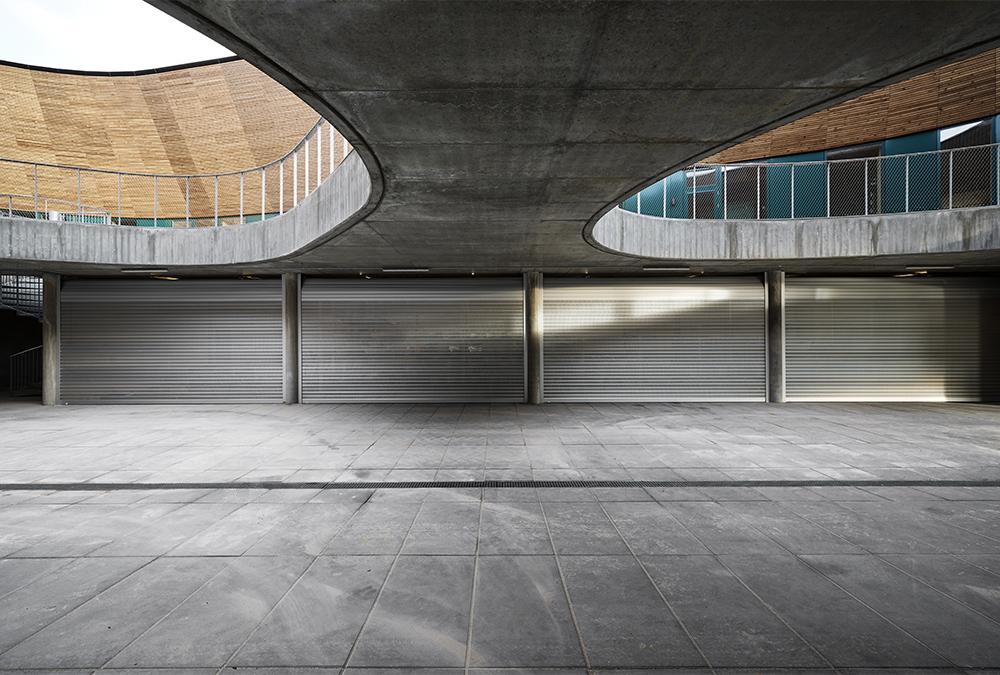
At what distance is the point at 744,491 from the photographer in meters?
6.07

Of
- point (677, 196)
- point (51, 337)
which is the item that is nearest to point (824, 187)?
point (677, 196)

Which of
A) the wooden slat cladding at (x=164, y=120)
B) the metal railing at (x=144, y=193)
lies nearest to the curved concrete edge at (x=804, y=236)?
the metal railing at (x=144, y=193)

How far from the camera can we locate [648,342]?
49.4 feet

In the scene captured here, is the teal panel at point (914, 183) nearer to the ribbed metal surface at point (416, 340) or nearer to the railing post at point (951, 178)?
the railing post at point (951, 178)

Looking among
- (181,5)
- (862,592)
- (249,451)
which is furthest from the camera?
(249,451)

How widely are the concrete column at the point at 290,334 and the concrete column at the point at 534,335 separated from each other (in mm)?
6941

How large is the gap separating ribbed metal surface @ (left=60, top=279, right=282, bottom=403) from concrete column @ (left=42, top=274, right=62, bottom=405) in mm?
176

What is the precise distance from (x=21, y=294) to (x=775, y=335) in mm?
23903

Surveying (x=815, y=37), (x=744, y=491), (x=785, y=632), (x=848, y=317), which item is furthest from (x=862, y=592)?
(x=848, y=317)

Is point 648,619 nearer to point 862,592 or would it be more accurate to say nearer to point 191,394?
point 862,592

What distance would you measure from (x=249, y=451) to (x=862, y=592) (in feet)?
27.1

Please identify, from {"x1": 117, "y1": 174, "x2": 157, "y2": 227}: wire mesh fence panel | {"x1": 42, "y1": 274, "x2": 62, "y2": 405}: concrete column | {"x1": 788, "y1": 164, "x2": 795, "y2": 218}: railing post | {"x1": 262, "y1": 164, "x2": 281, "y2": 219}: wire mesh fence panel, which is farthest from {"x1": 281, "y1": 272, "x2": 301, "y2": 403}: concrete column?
{"x1": 788, "y1": 164, "x2": 795, "y2": 218}: railing post

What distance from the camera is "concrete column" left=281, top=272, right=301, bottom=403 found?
14922 millimetres

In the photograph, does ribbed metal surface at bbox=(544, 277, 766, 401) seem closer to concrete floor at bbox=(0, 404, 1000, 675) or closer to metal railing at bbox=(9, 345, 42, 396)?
concrete floor at bbox=(0, 404, 1000, 675)
